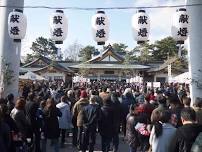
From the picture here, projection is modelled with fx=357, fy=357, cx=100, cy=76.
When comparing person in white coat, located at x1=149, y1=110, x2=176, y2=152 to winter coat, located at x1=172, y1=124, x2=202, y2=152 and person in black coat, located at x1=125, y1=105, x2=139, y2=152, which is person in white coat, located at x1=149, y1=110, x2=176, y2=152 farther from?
person in black coat, located at x1=125, y1=105, x2=139, y2=152

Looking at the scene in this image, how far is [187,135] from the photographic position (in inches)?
203

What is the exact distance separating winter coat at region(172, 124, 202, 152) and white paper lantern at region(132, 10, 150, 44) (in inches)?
418

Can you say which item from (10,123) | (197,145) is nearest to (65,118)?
(10,123)

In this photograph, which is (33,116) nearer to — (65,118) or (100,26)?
(65,118)

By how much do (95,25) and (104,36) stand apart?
64cm

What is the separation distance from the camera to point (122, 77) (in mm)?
54781

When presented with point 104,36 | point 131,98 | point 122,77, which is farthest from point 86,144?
point 122,77

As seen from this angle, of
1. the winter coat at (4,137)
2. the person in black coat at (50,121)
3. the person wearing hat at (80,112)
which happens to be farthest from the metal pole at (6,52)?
the winter coat at (4,137)

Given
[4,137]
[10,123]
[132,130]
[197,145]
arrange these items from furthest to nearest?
[132,130] < [10,123] < [4,137] < [197,145]

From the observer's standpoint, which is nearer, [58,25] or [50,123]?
[50,123]

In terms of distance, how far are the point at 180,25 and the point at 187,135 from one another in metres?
10.3

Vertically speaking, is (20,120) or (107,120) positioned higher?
(20,120)

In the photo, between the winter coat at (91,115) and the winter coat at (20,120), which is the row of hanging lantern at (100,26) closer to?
the winter coat at (91,115)

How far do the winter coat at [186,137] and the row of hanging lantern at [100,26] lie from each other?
33.0 ft
